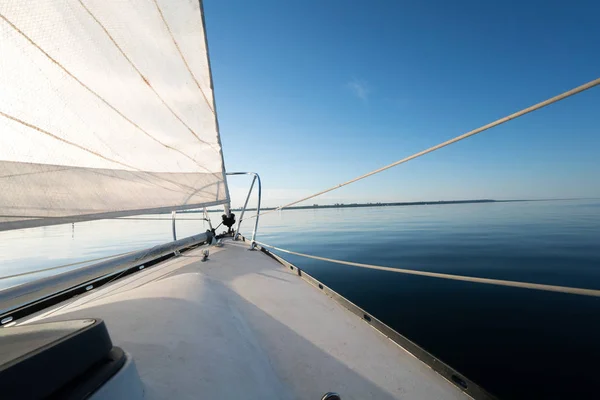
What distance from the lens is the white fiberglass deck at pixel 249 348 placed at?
1.02 metres

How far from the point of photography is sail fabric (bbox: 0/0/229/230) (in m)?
1.54

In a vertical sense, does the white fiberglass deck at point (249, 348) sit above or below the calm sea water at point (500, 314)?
above

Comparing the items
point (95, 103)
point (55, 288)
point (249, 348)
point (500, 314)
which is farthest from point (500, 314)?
point (95, 103)

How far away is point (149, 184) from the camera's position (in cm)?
288

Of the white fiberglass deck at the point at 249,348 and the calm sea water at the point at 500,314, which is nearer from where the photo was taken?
the white fiberglass deck at the point at 249,348

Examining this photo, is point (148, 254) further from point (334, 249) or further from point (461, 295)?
point (334, 249)

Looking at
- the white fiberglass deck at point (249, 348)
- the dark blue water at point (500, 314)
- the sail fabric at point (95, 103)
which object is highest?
the sail fabric at point (95, 103)

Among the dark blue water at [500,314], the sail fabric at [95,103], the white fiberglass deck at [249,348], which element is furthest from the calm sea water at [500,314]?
the sail fabric at [95,103]

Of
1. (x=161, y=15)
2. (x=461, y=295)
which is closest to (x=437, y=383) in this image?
(x=161, y=15)

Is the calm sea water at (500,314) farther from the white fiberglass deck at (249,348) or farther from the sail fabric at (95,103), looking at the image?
the sail fabric at (95,103)

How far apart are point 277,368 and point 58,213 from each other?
185cm

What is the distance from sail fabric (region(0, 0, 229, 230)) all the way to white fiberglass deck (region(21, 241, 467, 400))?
891mm

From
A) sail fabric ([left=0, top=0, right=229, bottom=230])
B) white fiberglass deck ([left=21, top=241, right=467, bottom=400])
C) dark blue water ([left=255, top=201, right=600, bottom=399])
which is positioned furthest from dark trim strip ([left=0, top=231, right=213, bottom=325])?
dark blue water ([left=255, top=201, right=600, bottom=399])

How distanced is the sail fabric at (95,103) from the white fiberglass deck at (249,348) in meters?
0.89
